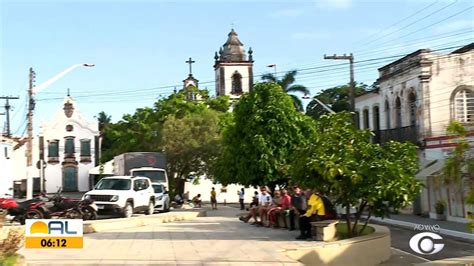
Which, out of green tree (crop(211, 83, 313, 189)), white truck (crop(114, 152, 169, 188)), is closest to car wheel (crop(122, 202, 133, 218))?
green tree (crop(211, 83, 313, 189))

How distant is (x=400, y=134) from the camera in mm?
38188

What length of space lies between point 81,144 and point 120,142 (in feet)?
56.0

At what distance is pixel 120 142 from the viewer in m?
61.2

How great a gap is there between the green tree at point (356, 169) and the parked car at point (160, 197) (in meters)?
17.8

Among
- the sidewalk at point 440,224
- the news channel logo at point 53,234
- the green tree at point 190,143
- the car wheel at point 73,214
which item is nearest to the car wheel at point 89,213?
the car wheel at point 73,214

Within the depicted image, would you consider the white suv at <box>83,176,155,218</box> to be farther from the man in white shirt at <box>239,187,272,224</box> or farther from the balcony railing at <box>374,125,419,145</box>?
the balcony railing at <box>374,125,419,145</box>

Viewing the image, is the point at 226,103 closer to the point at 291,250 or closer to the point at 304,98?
the point at 304,98

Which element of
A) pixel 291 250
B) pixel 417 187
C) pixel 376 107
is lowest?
pixel 291 250

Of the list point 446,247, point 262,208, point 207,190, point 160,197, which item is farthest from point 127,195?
point 207,190

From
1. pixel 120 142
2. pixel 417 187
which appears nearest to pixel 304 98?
pixel 120 142

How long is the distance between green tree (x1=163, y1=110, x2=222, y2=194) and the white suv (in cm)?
2260

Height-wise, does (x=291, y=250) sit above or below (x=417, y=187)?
below

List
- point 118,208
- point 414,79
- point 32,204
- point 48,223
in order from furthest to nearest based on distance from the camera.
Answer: point 414,79
point 118,208
point 32,204
point 48,223

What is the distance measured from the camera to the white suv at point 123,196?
26547 millimetres
